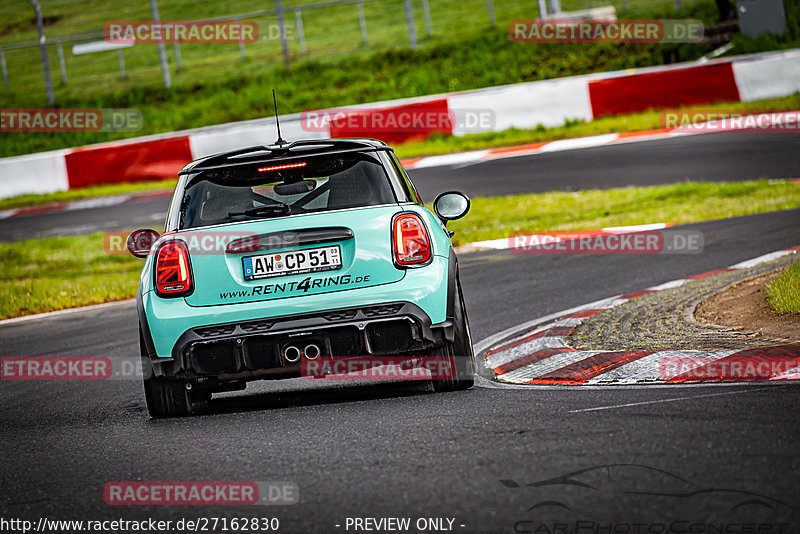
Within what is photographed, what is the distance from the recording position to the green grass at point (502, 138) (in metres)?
20.2

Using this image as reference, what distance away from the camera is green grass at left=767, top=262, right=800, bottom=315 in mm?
7340

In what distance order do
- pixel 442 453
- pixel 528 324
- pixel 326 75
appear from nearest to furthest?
pixel 442 453 → pixel 528 324 → pixel 326 75

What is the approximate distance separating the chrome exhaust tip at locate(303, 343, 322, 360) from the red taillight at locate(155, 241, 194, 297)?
0.68 meters

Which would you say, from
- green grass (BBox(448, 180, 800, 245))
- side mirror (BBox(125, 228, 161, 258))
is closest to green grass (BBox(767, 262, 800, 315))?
side mirror (BBox(125, 228, 161, 258))

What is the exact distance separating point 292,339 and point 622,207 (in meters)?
9.54

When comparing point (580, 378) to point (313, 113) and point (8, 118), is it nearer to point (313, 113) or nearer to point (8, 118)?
point (313, 113)

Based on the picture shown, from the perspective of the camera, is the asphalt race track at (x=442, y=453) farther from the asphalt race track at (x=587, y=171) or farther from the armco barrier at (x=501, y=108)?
the armco barrier at (x=501, y=108)

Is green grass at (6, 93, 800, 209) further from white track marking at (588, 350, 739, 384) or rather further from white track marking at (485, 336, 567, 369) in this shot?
white track marking at (588, 350, 739, 384)

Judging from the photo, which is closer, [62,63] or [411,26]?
[411,26]

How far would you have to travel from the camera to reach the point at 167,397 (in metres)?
6.37

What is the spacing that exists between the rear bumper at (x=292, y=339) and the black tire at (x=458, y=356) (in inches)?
9.4

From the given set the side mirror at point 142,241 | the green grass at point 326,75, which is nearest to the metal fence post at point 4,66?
the green grass at point 326,75

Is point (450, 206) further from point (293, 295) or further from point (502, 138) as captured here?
point (502, 138)

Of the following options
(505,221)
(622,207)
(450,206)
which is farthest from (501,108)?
(450,206)
